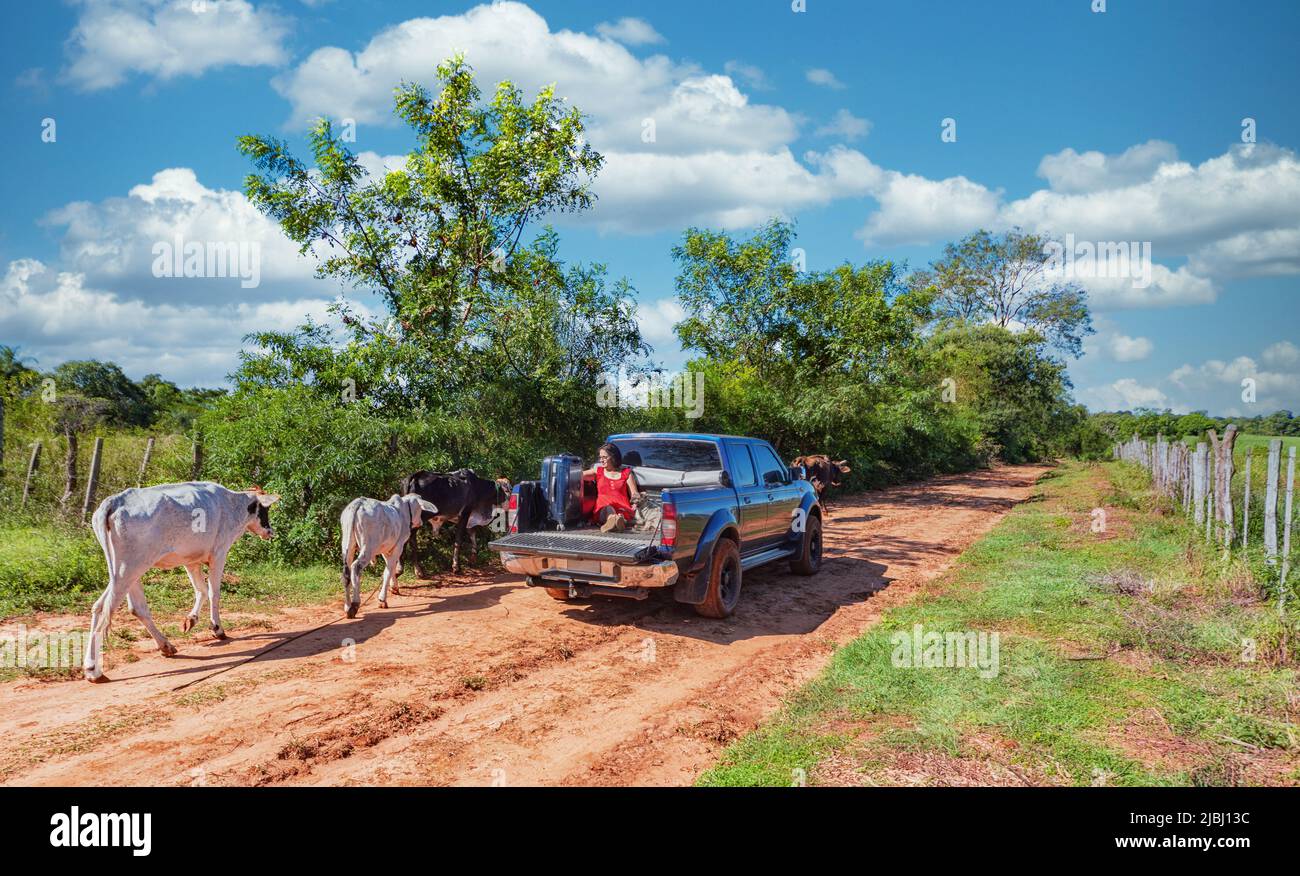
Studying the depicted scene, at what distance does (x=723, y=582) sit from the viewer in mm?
7957

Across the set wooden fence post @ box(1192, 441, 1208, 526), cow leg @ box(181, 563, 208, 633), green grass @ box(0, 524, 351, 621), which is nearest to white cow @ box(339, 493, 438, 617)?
green grass @ box(0, 524, 351, 621)

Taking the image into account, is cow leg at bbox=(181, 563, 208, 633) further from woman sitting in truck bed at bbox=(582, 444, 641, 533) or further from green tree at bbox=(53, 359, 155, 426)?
green tree at bbox=(53, 359, 155, 426)

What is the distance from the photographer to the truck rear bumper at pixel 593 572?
267 inches

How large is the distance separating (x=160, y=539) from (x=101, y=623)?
77cm

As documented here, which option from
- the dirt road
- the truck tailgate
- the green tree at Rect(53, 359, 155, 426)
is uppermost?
the green tree at Rect(53, 359, 155, 426)

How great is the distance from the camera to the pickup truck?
6941 mm

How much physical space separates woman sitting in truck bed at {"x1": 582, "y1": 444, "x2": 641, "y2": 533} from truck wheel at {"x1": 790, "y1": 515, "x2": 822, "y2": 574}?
10.4 feet

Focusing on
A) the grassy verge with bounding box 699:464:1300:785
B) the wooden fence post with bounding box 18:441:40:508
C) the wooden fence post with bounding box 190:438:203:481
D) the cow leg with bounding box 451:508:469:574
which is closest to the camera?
the grassy verge with bounding box 699:464:1300:785

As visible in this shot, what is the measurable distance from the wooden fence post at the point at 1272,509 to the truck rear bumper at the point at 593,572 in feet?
22.8

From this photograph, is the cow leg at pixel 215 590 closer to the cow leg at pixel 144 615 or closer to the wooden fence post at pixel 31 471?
the cow leg at pixel 144 615

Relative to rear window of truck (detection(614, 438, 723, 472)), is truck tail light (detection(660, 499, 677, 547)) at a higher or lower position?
lower

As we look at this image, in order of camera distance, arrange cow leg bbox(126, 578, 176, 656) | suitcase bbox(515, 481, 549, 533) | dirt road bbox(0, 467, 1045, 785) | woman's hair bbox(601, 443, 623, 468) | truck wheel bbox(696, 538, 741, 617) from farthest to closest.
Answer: woman's hair bbox(601, 443, 623, 468), suitcase bbox(515, 481, 549, 533), truck wheel bbox(696, 538, 741, 617), cow leg bbox(126, 578, 176, 656), dirt road bbox(0, 467, 1045, 785)

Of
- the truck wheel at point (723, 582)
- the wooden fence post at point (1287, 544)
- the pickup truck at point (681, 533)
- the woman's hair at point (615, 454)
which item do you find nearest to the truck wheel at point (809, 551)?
the pickup truck at point (681, 533)
